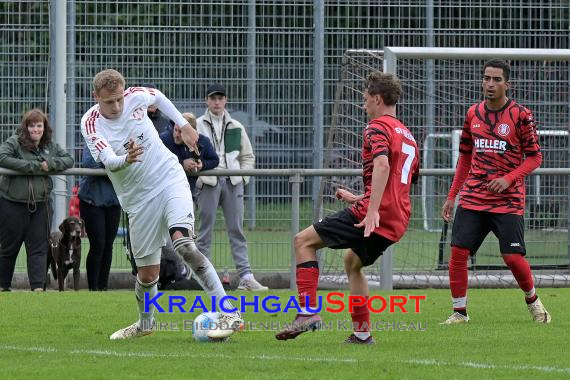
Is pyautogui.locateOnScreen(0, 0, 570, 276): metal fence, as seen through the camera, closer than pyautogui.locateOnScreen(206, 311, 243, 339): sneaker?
No

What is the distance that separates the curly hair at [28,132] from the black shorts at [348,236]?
5.84m

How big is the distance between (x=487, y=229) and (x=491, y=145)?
72 centimetres

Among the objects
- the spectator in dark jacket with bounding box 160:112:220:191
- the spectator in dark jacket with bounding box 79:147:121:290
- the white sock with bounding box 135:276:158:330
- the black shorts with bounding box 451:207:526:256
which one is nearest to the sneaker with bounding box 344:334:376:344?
the white sock with bounding box 135:276:158:330

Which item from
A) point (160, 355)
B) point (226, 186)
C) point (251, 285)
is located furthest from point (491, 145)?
point (226, 186)

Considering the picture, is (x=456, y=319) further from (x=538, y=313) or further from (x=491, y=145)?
(x=491, y=145)

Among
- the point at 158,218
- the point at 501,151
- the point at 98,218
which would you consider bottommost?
the point at 98,218

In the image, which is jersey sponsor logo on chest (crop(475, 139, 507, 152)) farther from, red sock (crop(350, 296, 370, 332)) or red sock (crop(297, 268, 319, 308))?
red sock (crop(297, 268, 319, 308))

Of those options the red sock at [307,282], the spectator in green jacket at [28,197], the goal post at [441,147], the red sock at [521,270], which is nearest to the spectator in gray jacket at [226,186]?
the goal post at [441,147]

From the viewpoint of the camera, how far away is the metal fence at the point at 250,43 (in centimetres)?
1700

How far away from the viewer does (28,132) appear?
14570 mm

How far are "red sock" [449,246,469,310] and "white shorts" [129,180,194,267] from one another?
100 inches

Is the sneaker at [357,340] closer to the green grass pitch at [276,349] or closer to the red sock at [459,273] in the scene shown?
the green grass pitch at [276,349]

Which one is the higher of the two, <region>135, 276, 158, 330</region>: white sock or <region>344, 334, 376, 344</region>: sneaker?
<region>135, 276, 158, 330</region>: white sock

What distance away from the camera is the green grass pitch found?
8.26 metres
